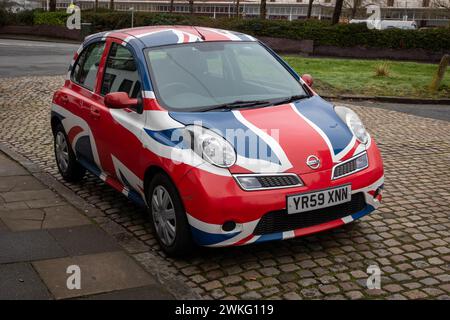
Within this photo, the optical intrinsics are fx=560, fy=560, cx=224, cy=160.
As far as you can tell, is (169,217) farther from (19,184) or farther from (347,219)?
(19,184)

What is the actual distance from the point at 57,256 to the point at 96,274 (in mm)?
523

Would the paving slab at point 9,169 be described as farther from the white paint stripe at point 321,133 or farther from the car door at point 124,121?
the white paint stripe at point 321,133

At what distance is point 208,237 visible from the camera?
4.04 m

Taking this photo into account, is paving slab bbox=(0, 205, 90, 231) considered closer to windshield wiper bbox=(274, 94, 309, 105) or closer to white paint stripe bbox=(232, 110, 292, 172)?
white paint stripe bbox=(232, 110, 292, 172)

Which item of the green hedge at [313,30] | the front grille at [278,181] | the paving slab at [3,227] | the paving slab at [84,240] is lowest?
the paving slab at [3,227]

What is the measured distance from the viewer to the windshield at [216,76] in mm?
4840

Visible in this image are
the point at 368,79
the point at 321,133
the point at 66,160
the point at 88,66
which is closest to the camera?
the point at 321,133

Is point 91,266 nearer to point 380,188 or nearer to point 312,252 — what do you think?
point 312,252

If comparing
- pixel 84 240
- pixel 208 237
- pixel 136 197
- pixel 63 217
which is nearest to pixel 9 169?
pixel 63 217

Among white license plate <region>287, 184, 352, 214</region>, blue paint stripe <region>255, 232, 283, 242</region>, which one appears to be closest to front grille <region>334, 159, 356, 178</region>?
white license plate <region>287, 184, 352, 214</region>

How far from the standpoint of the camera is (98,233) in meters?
5.00

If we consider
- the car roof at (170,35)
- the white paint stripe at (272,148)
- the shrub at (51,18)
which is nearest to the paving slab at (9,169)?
the car roof at (170,35)

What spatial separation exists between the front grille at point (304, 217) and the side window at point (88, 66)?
264cm
